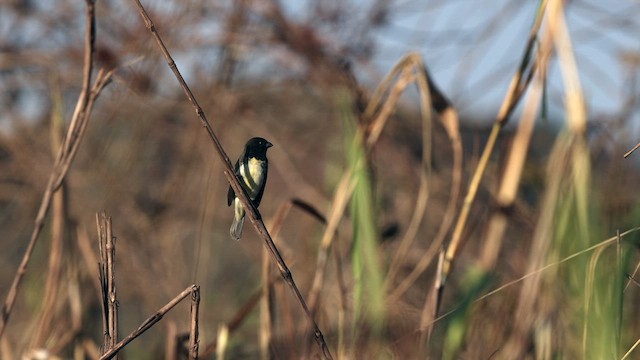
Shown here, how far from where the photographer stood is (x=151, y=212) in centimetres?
446

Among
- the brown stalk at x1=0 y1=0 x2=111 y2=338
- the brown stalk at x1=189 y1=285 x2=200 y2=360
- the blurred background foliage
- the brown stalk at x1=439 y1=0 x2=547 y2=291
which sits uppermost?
the blurred background foliage

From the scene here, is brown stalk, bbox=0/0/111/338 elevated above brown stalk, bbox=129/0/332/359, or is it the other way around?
brown stalk, bbox=0/0/111/338

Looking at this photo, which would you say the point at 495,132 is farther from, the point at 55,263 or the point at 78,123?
the point at 55,263

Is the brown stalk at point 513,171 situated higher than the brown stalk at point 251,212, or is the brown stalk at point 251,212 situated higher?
the brown stalk at point 513,171

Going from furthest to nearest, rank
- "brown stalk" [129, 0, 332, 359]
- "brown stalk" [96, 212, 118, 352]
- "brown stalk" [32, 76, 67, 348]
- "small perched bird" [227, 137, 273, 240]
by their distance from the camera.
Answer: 1. "brown stalk" [32, 76, 67, 348]
2. "small perched bird" [227, 137, 273, 240]
3. "brown stalk" [96, 212, 118, 352]
4. "brown stalk" [129, 0, 332, 359]

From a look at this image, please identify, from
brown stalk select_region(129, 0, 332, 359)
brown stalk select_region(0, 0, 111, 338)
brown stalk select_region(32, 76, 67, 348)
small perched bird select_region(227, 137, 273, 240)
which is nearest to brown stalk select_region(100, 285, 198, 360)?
brown stalk select_region(129, 0, 332, 359)

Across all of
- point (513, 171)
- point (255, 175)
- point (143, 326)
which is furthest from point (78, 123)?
point (513, 171)

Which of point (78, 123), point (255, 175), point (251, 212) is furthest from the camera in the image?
point (255, 175)

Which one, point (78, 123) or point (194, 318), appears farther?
point (78, 123)

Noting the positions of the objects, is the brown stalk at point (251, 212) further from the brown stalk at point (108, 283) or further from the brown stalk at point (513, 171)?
the brown stalk at point (513, 171)

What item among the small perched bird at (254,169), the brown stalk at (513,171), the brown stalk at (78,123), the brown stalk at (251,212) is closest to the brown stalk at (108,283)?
the brown stalk at (251,212)

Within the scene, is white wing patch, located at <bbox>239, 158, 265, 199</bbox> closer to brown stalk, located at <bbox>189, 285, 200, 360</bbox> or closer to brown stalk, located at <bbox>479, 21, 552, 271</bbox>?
brown stalk, located at <bbox>479, 21, 552, 271</bbox>

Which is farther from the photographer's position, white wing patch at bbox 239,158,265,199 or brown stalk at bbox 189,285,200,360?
white wing patch at bbox 239,158,265,199

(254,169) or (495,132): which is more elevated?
(254,169)
